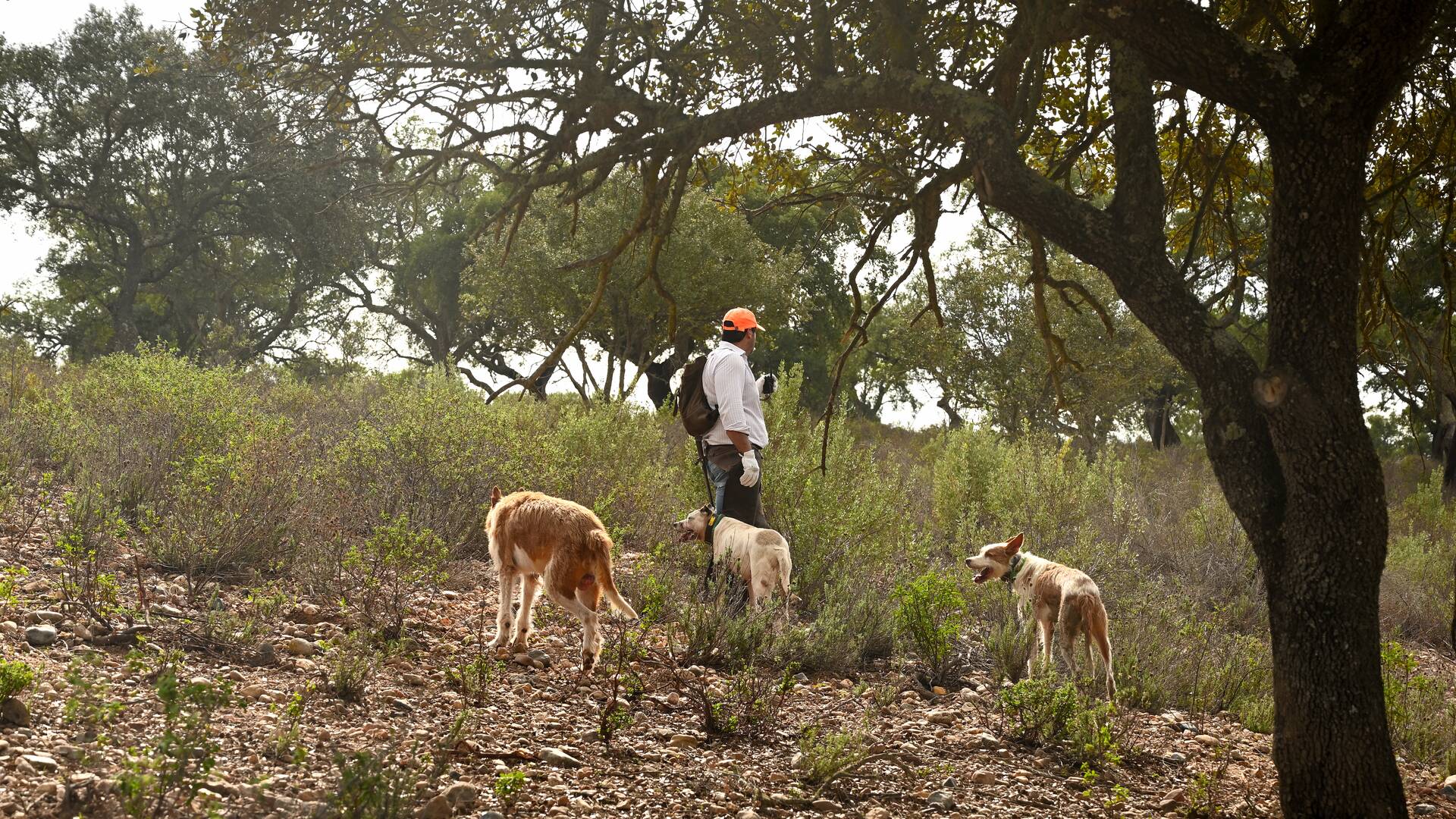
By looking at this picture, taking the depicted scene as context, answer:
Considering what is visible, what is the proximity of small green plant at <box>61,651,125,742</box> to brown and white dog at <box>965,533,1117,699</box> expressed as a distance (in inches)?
190

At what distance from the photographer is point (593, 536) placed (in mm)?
5359

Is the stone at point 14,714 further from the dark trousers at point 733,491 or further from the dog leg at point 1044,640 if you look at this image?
the dog leg at point 1044,640

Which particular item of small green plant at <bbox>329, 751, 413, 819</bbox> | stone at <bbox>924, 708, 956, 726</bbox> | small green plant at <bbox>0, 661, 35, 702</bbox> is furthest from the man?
small green plant at <bbox>0, 661, 35, 702</bbox>

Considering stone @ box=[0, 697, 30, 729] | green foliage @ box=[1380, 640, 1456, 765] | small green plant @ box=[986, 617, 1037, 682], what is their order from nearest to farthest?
stone @ box=[0, 697, 30, 729], green foliage @ box=[1380, 640, 1456, 765], small green plant @ box=[986, 617, 1037, 682]

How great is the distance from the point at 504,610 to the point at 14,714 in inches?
92.7

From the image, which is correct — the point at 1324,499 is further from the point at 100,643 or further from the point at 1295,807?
the point at 100,643

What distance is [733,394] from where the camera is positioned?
649 cm

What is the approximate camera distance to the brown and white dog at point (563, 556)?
17.5ft

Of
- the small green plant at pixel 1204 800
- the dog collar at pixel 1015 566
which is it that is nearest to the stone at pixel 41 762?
the small green plant at pixel 1204 800

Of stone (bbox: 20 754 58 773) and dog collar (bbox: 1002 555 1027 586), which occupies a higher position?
dog collar (bbox: 1002 555 1027 586)

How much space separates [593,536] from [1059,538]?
6.66 meters

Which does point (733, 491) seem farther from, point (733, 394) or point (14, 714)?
point (14, 714)

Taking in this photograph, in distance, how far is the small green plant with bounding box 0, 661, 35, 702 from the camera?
11.8 feet

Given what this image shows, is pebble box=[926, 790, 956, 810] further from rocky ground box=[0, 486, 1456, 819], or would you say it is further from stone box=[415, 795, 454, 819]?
stone box=[415, 795, 454, 819]
